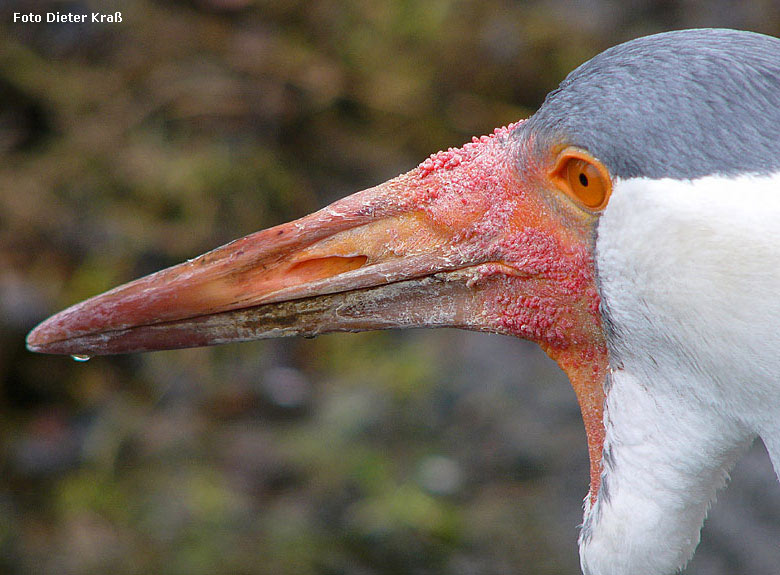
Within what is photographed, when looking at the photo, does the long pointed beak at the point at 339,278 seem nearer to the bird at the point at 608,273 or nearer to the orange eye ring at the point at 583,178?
the bird at the point at 608,273

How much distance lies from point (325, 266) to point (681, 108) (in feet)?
2.72

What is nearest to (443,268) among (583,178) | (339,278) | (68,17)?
(339,278)

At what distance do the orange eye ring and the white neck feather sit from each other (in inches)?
1.8

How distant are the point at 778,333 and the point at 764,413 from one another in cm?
19

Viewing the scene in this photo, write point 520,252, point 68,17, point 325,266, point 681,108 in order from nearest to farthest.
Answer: point 681,108 < point 520,252 < point 325,266 < point 68,17

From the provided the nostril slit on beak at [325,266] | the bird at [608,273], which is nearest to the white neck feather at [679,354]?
the bird at [608,273]

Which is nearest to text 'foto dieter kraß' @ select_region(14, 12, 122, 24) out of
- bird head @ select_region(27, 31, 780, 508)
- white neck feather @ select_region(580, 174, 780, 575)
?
bird head @ select_region(27, 31, 780, 508)

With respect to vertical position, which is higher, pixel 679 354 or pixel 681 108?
pixel 681 108

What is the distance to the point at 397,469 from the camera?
4.27 metres

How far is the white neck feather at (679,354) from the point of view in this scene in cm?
151

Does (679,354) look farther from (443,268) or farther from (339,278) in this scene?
(339,278)

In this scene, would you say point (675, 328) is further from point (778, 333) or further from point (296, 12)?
point (296, 12)

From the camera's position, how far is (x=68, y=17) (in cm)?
537

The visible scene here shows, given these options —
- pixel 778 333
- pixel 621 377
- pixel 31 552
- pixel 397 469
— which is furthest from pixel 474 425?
pixel 778 333
